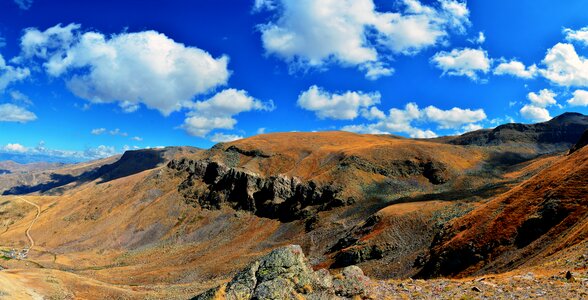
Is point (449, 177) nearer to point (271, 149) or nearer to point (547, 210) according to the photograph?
point (271, 149)

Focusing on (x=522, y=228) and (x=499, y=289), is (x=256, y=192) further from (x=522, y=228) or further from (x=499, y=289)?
(x=499, y=289)

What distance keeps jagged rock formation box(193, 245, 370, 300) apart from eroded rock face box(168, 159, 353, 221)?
93230 millimetres

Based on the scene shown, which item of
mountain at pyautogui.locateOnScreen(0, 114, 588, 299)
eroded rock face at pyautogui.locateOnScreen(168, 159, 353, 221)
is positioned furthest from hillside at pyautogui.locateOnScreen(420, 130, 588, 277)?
eroded rock face at pyautogui.locateOnScreen(168, 159, 353, 221)

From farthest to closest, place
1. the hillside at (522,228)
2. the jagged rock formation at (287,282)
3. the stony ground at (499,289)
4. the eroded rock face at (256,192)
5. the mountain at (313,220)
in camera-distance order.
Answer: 1. the eroded rock face at (256,192)
2. the mountain at (313,220)
3. the hillside at (522,228)
4. the stony ground at (499,289)
5. the jagged rock formation at (287,282)

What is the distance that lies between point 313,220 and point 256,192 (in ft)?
122

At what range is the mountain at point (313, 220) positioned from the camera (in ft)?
153

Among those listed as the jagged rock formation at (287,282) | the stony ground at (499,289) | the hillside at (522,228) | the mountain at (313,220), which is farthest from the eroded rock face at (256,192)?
the jagged rock formation at (287,282)

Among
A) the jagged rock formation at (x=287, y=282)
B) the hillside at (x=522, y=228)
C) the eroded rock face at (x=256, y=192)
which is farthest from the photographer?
the eroded rock face at (x=256, y=192)

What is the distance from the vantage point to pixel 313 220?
109000 millimetres

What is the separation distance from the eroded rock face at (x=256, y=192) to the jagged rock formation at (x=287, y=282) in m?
93.2

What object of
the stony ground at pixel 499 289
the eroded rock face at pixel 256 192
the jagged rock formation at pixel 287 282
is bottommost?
the stony ground at pixel 499 289

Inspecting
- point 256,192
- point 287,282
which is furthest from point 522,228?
point 256,192

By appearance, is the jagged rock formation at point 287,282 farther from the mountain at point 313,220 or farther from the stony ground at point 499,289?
the stony ground at point 499,289

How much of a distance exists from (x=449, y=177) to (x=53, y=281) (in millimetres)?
128640
